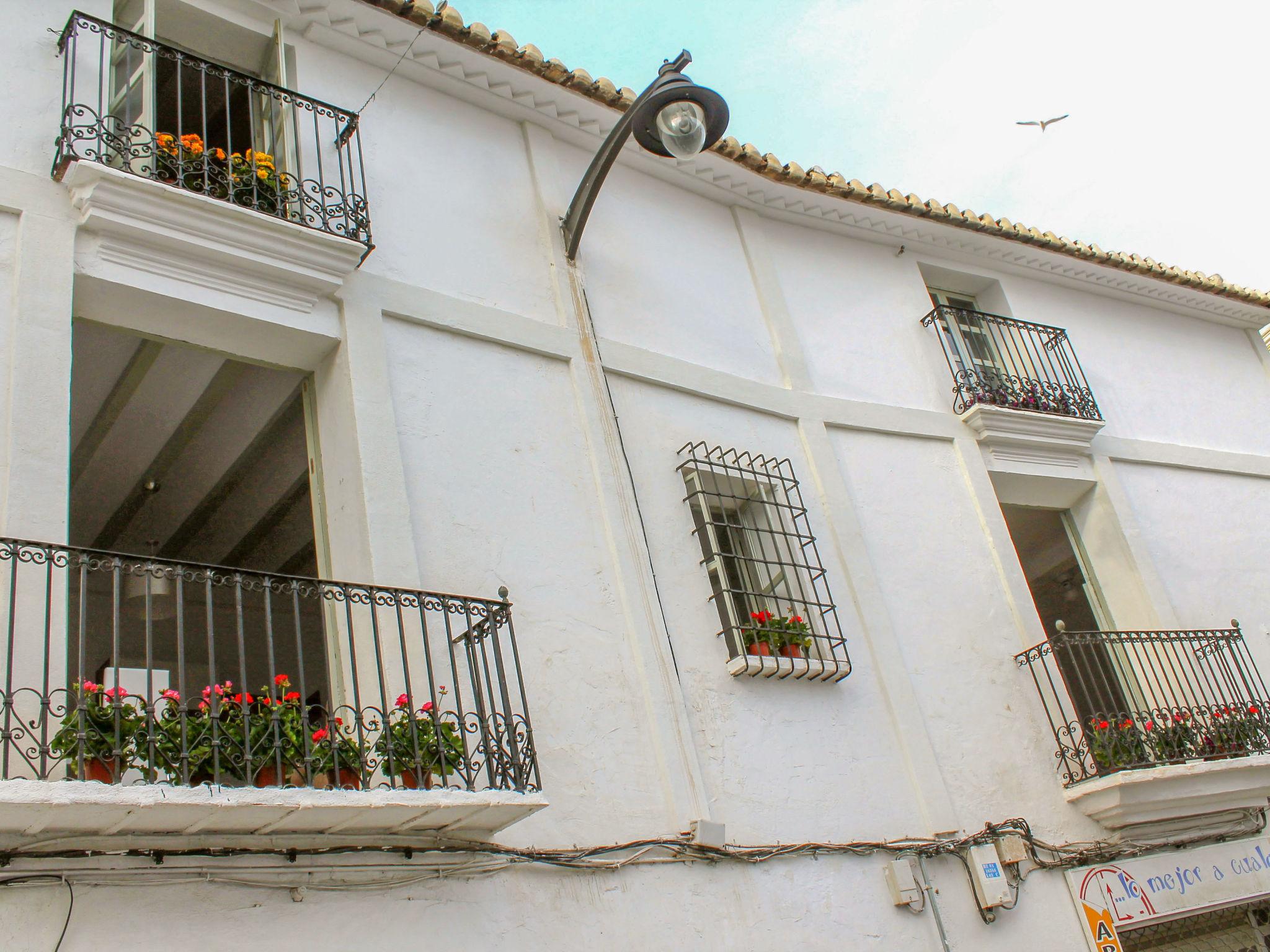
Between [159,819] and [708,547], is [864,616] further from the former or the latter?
[159,819]

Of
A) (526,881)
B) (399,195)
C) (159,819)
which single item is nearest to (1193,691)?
(526,881)

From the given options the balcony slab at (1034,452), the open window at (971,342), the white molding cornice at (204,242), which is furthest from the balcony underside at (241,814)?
the open window at (971,342)

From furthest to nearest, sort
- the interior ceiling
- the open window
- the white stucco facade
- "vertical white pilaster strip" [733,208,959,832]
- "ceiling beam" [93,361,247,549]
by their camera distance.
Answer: the open window
"vertical white pilaster strip" [733,208,959,832]
"ceiling beam" [93,361,247,549]
the interior ceiling
the white stucco facade

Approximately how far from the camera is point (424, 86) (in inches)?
328

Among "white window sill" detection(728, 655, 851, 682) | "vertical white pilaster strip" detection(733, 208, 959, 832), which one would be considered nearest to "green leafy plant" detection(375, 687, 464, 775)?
"white window sill" detection(728, 655, 851, 682)

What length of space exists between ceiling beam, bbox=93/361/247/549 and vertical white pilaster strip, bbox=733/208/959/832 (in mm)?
4057

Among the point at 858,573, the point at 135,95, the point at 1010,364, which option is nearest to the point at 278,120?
the point at 135,95

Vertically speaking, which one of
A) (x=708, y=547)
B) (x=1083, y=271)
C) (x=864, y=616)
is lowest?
(x=864, y=616)

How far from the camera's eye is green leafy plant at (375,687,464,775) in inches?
200

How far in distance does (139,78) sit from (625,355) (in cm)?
336

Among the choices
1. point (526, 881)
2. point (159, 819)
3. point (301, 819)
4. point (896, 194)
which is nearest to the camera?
point (159, 819)

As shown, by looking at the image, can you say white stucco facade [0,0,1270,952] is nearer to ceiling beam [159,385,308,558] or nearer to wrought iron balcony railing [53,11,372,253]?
wrought iron balcony railing [53,11,372,253]

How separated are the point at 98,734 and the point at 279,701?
31.4 inches

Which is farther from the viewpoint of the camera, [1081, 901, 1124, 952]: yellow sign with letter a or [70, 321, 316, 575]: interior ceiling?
[1081, 901, 1124, 952]: yellow sign with letter a
